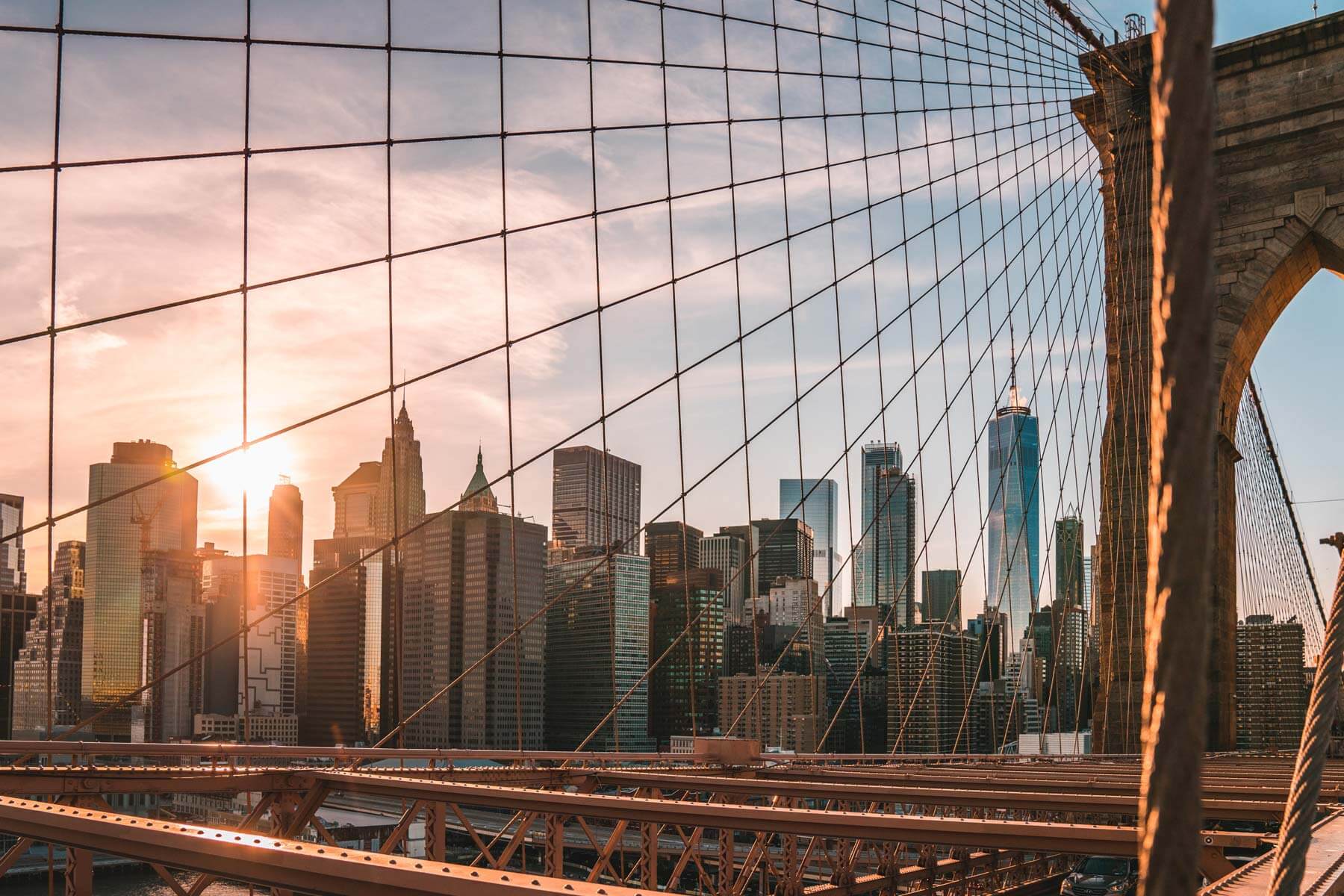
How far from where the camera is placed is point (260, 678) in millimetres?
9641

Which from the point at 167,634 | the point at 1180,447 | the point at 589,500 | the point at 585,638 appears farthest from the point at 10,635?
the point at 585,638

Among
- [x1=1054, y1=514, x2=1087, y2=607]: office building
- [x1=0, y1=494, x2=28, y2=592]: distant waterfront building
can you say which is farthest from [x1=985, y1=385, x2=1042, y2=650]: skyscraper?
[x1=0, y1=494, x2=28, y2=592]: distant waterfront building

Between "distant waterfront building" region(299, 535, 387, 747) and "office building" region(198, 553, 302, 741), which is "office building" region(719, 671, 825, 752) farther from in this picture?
"office building" region(198, 553, 302, 741)

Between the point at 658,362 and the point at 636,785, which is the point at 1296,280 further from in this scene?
the point at 636,785

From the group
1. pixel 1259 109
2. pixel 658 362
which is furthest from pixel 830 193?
pixel 1259 109

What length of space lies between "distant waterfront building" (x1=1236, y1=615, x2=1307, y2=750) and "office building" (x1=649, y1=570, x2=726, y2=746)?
7639mm

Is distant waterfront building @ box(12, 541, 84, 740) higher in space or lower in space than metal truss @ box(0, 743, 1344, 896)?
higher

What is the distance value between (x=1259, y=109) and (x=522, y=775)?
12.9 meters

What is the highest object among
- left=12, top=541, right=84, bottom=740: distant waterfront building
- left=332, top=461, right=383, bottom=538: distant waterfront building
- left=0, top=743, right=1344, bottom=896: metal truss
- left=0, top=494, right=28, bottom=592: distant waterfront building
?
left=332, top=461, right=383, bottom=538: distant waterfront building

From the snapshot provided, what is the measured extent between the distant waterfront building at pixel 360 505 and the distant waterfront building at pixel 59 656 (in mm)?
2437

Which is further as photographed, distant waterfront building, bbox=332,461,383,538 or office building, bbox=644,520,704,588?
office building, bbox=644,520,704,588

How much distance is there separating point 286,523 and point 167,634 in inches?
47.7

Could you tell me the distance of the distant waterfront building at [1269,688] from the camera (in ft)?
57.2

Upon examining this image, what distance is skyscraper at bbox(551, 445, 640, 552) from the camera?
12281 millimetres
